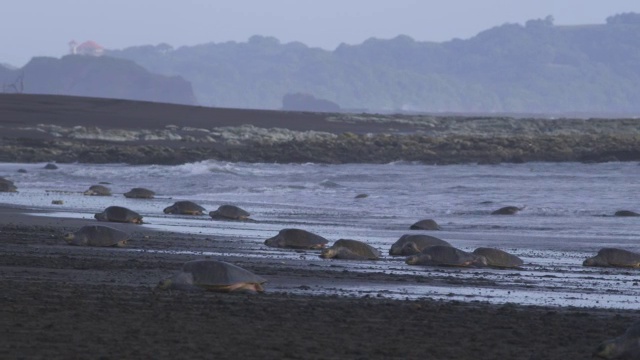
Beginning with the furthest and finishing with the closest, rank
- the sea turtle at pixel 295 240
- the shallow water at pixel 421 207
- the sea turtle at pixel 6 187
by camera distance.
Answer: the sea turtle at pixel 6 187
the sea turtle at pixel 295 240
the shallow water at pixel 421 207

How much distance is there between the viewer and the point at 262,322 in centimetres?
959

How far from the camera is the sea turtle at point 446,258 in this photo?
48.3 feet

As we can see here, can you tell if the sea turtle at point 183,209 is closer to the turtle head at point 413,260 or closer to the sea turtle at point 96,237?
the sea turtle at point 96,237

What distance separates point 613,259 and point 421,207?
11.1m

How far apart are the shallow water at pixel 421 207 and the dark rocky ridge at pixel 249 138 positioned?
1937mm

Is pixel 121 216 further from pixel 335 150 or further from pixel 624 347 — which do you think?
pixel 335 150

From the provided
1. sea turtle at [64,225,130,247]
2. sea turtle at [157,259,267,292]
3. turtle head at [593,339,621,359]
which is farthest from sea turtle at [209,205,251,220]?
turtle head at [593,339,621,359]

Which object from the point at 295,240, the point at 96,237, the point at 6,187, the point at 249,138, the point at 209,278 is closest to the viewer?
the point at 209,278

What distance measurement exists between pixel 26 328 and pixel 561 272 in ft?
23.7

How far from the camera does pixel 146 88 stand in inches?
6216

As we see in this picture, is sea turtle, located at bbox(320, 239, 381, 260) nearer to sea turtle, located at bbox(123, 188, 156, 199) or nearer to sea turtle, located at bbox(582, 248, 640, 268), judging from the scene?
sea turtle, located at bbox(582, 248, 640, 268)

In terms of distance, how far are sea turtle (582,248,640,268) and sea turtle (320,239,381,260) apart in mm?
2612

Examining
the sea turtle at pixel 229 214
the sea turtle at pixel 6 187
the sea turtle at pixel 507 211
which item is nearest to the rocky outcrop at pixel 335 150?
the sea turtle at pixel 6 187

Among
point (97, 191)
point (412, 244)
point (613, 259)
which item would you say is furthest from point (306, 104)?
point (613, 259)
